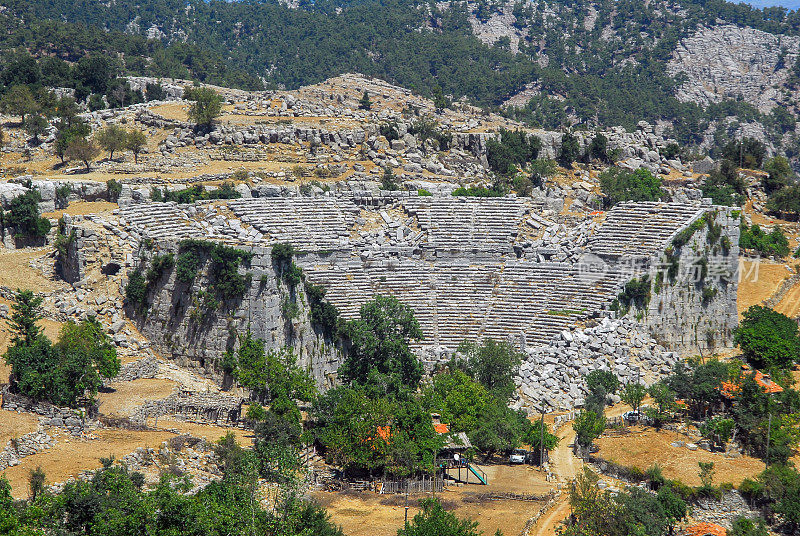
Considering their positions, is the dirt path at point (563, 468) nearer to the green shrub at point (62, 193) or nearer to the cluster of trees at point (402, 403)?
the cluster of trees at point (402, 403)

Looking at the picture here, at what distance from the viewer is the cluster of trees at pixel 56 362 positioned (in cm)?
3409

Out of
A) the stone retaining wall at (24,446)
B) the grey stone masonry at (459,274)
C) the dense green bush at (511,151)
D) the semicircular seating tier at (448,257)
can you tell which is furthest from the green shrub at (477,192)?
the stone retaining wall at (24,446)

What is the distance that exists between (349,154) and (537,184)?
13341 mm

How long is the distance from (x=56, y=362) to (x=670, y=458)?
24.4 meters

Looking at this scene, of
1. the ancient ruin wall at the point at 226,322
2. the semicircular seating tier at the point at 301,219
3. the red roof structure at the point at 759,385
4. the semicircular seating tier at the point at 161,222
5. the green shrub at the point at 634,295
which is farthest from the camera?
the semicircular seating tier at the point at 301,219

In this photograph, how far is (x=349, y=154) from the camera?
65.9 m

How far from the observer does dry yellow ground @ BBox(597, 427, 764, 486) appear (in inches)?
1430

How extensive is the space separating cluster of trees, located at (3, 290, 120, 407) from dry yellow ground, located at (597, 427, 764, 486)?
2059 centimetres

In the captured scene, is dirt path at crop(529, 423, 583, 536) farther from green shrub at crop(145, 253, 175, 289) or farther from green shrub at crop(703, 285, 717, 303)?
green shrub at crop(145, 253, 175, 289)

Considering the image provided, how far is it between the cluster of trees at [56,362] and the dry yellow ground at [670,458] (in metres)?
20.6

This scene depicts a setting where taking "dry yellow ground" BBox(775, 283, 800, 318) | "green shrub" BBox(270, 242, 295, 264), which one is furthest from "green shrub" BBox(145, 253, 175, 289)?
"dry yellow ground" BBox(775, 283, 800, 318)

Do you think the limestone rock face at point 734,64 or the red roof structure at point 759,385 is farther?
the limestone rock face at point 734,64

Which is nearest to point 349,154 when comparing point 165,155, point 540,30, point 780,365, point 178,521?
point 165,155

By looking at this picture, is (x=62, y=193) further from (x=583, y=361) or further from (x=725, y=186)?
(x=725, y=186)
